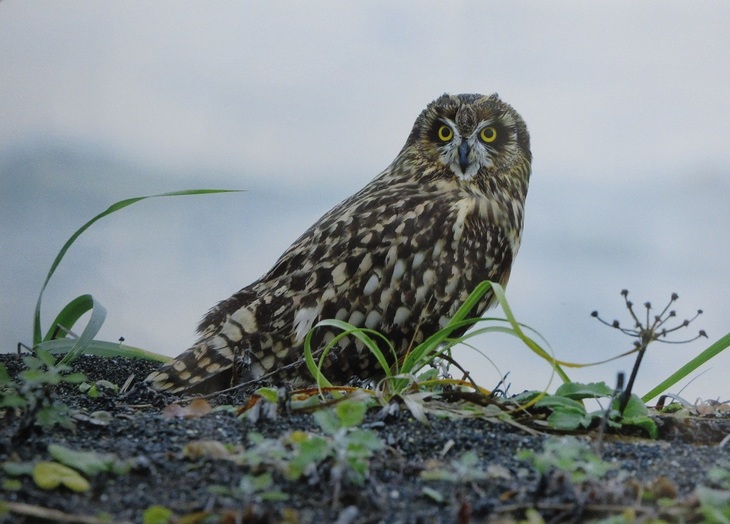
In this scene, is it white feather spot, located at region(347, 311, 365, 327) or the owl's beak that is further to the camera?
the owl's beak

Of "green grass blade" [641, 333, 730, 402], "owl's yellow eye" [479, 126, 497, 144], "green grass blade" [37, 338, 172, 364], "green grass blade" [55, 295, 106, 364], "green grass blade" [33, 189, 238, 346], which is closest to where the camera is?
"green grass blade" [641, 333, 730, 402]

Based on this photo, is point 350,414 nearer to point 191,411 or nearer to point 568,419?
point 191,411

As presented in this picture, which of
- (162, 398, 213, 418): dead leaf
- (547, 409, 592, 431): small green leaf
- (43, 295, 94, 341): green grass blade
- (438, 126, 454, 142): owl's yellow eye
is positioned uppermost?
(438, 126, 454, 142): owl's yellow eye

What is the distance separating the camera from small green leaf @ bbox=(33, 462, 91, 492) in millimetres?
1675

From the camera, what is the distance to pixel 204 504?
1624mm

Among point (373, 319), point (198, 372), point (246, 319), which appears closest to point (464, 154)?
point (373, 319)

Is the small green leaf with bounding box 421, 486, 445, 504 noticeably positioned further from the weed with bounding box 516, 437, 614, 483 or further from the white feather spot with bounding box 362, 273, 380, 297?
the white feather spot with bounding box 362, 273, 380, 297

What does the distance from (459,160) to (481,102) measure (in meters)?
0.30

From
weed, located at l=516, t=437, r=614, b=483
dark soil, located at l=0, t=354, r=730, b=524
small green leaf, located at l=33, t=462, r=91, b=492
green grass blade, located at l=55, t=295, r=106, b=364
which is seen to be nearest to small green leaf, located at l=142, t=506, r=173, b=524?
dark soil, located at l=0, t=354, r=730, b=524

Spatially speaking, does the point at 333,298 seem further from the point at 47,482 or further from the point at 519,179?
the point at 47,482

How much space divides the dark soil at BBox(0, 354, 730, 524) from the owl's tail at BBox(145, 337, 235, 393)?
0.91 m

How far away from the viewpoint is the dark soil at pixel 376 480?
1608 millimetres

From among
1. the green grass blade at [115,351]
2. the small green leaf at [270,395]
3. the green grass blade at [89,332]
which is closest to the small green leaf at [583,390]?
the small green leaf at [270,395]

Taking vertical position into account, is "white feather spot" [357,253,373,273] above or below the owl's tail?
above
